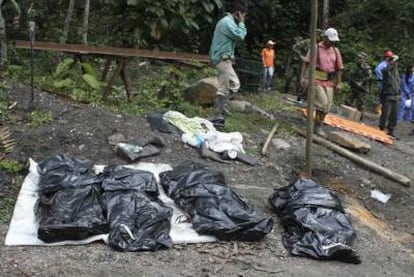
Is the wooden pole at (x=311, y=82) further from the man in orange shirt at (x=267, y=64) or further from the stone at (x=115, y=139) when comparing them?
the man in orange shirt at (x=267, y=64)

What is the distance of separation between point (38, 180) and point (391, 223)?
412cm

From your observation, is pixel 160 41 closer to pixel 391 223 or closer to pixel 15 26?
pixel 15 26

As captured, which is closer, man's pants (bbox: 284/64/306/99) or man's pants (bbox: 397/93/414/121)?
man's pants (bbox: 397/93/414/121)

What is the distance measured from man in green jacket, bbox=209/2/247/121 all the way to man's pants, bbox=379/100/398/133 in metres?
4.77

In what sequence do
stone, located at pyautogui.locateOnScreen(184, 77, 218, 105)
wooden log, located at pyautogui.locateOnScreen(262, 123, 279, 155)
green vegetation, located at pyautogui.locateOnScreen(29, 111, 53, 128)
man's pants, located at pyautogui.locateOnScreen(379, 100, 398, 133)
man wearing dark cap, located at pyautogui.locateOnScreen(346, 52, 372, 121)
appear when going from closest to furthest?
green vegetation, located at pyautogui.locateOnScreen(29, 111, 53, 128), wooden log, located at pyautogui.locateOnScreen(262, 123, 279, 155), stone, located at pyautogui.locateOnScreen(184, 77, 218, 105), man's pants, located at pyautogui.locateOnScreen(379, 100, 398, 133), man wearing dark cap, located at pyautogui.locateOnScreen(346, 52, 372, 121)

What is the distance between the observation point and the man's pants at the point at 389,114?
41.6 feet

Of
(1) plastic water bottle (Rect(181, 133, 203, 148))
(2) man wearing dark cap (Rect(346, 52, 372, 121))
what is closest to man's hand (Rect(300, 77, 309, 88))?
(1) plastic water bottle (Rect(181, 133, 203, 148))

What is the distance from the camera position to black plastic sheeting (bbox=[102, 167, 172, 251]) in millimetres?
5129

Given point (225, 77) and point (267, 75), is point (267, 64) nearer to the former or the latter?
point (267, 75)

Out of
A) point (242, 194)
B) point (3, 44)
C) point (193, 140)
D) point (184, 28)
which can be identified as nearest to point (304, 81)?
point (193, 140)

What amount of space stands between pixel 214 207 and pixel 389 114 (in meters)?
8.23

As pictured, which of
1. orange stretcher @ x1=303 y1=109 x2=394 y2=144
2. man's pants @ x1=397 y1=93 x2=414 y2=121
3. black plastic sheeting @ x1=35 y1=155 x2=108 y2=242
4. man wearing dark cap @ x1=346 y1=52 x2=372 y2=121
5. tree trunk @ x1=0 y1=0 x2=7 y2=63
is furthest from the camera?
man's pants @ x1=397 y1=93 x2=414 y2=121

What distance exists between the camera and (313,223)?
5.71m

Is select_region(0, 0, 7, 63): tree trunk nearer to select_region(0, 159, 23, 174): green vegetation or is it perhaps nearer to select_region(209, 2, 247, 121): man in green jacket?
select_region(209, 2, 247, 121): man in green jacket
